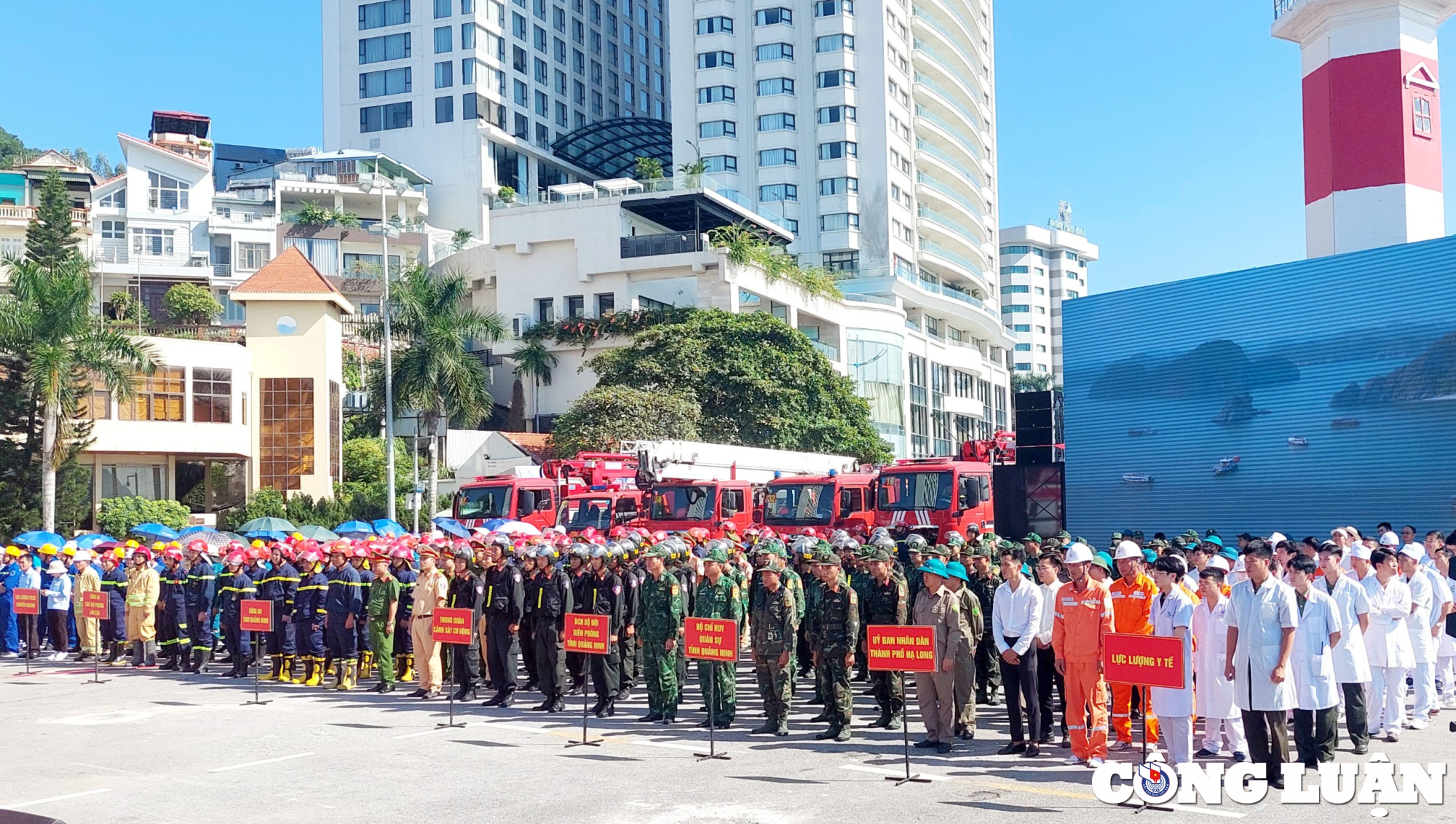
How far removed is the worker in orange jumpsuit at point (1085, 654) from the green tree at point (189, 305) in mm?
56109

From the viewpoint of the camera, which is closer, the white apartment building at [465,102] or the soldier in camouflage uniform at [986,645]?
the soldier in camouflage uniform at [986,645]

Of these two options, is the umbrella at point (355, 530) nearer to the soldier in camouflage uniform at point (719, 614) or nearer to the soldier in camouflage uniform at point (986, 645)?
the soldier in camouflage uniform at point (719, 614)

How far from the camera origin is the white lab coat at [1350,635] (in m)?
10.8

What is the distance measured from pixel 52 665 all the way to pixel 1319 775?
19.1 meters

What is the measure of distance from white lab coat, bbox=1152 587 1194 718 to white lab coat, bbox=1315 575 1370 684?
1166 mm

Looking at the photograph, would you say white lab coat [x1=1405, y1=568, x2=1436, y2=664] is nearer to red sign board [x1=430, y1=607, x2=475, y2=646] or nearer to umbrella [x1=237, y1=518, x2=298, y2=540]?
red sign board [x1=430, y1=607, x2=475, y2=646]

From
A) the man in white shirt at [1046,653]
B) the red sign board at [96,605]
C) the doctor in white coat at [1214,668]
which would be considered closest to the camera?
the doctor in white coat at [1214,668]

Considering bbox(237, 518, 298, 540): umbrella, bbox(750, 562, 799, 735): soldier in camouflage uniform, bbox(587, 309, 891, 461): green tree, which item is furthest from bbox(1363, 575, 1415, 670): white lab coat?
bbox(587, 309, 891, 461): green tree

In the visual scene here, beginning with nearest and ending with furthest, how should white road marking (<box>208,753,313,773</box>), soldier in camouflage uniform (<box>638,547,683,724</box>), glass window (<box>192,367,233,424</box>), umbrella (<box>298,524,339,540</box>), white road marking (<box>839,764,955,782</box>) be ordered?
white road marking (<box>839,764,955,782</box>) → white road marking (<box>208,753,313,773</box>) → soldier in camouflage uniform (<box>638,547,683,724</box>) → umbrella (<box>298,524,339,540</box>) → glass window (<box>192,367,233,424</box>)

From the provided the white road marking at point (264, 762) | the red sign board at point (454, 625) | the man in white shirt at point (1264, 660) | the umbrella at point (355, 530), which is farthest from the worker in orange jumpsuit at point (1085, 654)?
the umbrella at point (355, 530)

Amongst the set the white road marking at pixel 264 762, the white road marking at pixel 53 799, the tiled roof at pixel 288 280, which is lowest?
the white road marking at pixel 264 762

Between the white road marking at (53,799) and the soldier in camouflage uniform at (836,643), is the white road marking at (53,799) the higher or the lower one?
the lower one

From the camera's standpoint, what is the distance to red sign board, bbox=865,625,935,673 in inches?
434

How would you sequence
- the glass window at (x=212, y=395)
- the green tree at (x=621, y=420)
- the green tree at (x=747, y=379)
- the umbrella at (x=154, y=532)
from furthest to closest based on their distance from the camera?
the green tree at (x=747, y=379), the green tree at (x=621, y=420), the glass window at (x=212, y=395), the umbrella at (x=154, y=532)
